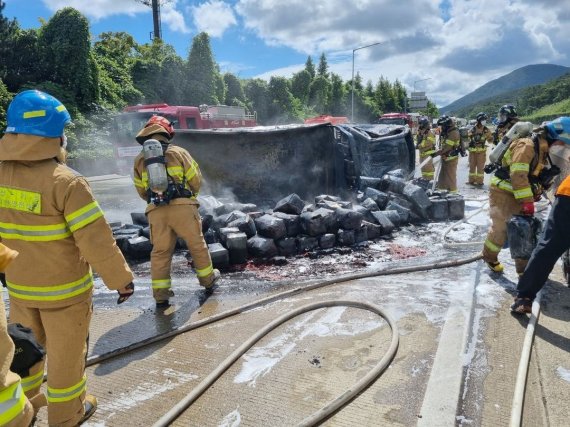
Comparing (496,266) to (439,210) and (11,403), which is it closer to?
(439,210)

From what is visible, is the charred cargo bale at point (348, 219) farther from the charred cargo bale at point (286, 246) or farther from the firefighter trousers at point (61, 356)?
the firefighter trousers at point (61, 356)

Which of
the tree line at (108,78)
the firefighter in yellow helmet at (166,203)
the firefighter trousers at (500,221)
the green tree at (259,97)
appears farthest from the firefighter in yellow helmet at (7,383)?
the green tree at (259,97)

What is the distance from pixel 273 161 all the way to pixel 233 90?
83.6 feet

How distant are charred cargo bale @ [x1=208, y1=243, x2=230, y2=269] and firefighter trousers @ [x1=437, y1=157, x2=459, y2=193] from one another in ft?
20.6

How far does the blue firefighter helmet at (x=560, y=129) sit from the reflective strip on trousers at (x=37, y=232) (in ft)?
13.0

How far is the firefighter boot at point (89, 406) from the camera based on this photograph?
2.43 meters

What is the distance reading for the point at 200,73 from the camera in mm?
26703

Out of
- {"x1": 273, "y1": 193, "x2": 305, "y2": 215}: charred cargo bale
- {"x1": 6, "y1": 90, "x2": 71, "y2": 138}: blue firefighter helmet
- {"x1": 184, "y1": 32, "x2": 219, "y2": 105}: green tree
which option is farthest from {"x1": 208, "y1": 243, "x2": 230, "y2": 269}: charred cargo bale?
{"x1": 184, "y1": 32, "x2": 219, "y2": 105}: green tree

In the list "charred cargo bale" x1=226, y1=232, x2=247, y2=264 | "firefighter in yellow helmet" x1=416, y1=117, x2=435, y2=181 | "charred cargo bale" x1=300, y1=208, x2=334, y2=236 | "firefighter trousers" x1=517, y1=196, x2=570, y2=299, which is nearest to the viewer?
"firefighter trousers" x1=517, y1=196, x2=570, y2=299

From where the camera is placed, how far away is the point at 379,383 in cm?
260

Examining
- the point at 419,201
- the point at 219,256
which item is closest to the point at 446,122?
the point at 419,201

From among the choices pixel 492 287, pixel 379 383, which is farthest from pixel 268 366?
pixel 492 287

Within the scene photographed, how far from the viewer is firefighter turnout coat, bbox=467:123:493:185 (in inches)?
423

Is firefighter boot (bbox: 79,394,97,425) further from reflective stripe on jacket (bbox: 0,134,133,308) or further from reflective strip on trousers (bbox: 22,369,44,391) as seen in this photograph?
reflective stripe on jacket (bbox: 0,134,133,308)
